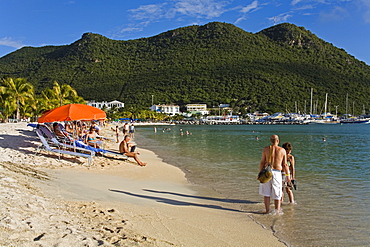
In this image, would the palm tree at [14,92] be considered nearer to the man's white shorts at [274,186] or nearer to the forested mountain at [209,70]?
the man's white shorts at [274,186]

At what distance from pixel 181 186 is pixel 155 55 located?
5621 inches

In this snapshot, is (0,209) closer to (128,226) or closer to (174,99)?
(128,226)

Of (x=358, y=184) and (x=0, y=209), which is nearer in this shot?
(x=0, y=209)

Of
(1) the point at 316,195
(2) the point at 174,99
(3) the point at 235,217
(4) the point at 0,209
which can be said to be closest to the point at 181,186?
(3) the point at 235,217

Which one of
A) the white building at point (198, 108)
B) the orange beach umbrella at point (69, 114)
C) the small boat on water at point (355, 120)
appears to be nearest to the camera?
the orange beach umbrella at point (69, 114)

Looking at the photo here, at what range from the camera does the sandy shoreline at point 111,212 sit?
4.12 metres

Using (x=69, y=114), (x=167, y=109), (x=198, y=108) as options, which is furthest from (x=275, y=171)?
(x=198, y=108)

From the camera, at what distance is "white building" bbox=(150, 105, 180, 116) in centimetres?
11431

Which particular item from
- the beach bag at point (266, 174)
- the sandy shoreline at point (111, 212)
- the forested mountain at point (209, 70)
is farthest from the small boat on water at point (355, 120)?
the beach bag at point (266, 174)

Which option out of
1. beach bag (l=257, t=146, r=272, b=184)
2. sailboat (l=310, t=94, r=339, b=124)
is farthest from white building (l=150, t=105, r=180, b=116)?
beach bag (l=257, t=146, r=272, b=184)

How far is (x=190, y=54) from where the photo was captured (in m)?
145

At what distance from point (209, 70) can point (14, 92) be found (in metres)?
105

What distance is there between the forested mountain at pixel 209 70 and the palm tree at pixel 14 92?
80.1 meters

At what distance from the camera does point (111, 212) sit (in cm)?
553
